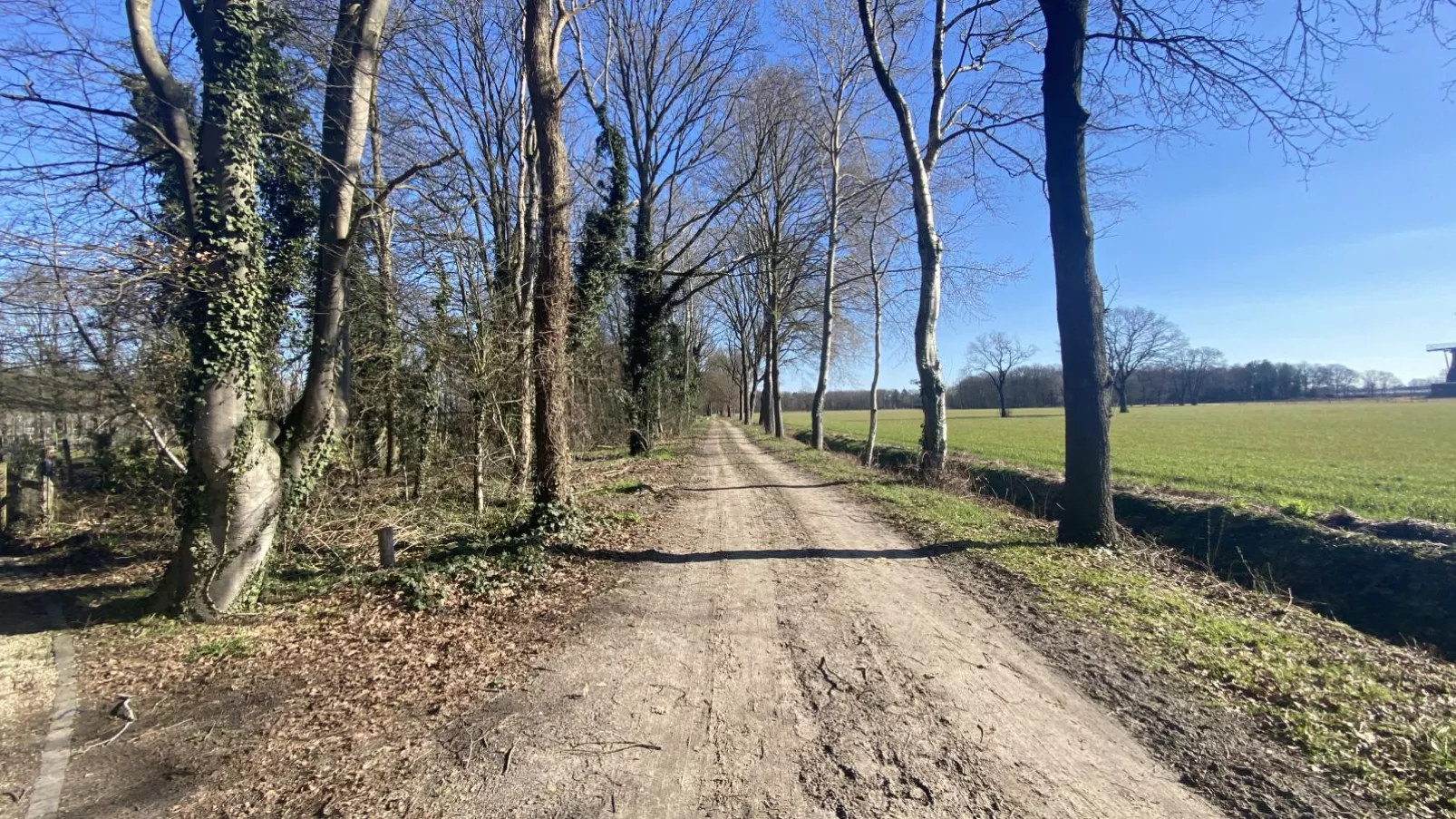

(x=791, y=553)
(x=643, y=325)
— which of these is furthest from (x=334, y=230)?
(x=643, y=325)

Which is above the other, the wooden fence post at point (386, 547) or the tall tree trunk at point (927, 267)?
the tall tree trunk at point (927, 267)

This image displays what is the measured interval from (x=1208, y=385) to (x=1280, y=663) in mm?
128182

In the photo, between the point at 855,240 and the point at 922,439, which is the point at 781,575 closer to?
the point at 922,439

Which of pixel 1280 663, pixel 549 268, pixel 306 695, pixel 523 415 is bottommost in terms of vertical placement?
pixel 306 695

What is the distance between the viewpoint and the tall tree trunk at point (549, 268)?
847cm

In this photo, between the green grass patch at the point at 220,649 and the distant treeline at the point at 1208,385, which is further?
the distant treeline at the point at 1208,385

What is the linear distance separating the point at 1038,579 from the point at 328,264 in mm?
8551

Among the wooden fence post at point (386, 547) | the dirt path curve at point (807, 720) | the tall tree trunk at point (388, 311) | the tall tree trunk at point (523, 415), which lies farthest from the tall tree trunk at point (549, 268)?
the dirt path curve at point (807, 720)

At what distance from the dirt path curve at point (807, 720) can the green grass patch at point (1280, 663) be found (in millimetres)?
942

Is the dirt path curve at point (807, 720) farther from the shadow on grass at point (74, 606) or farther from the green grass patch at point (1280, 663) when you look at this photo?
the shadow on grass at point (74, 606)

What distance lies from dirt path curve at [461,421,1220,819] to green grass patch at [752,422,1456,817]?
0.94 metres

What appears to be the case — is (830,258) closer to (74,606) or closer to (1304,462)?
(1304,462)

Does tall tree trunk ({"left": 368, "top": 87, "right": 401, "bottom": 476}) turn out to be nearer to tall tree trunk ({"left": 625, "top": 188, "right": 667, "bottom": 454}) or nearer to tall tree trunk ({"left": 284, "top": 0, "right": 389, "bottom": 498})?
tall tree trunk ({"left": 284, "top": 0, "right": 389, "bottom": 498})

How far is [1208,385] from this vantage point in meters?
105
